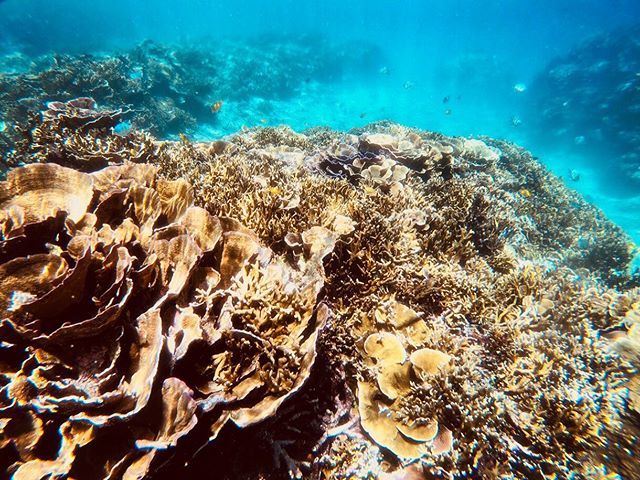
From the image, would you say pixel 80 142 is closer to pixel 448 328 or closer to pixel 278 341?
pixel 278 341

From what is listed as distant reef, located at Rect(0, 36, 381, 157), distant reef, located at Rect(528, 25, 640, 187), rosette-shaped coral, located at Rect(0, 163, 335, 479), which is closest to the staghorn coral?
rosette-shaped coral, located at Rect(0, 163, 335, 479)

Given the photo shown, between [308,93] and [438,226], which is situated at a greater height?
[308,93]

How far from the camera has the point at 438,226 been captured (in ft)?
15.1

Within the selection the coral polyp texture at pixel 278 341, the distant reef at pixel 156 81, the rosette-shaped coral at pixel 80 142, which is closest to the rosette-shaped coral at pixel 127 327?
the coral polyp texture at pixel 278 341

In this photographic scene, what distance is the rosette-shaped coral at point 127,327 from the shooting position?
163 centimetres

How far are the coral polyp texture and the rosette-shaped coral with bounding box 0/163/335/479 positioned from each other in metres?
0.01

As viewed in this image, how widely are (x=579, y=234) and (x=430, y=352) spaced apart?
10370mm

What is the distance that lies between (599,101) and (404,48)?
85.0m

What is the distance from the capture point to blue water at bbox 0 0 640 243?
33.6m

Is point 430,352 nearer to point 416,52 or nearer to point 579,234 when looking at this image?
point 579,234

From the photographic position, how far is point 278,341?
2227 mm

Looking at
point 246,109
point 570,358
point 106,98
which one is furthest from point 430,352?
point 246,109

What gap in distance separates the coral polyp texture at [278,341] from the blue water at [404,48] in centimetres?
1438

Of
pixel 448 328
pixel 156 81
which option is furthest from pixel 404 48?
pixel 448 328
